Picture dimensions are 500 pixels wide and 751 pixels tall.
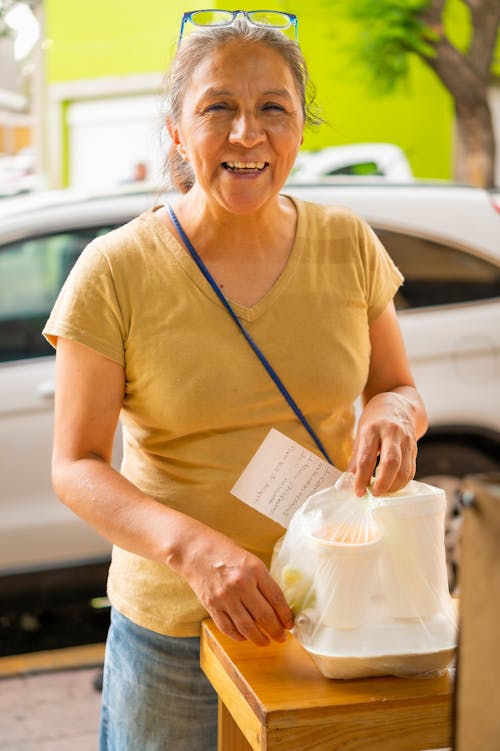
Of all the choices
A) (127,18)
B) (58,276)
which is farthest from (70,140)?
(58,276)

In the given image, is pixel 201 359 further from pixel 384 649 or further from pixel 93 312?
pixel 384 649

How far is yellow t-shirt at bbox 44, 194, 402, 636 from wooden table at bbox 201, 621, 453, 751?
0.90 feet

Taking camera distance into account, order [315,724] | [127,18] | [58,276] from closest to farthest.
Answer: [315,724] < [58,276] < [127,18]

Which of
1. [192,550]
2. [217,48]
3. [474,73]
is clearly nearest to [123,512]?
[192,550]

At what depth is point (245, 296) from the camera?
171cm

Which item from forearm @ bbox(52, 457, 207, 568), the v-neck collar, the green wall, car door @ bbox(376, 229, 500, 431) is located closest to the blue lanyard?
the v-neck collar

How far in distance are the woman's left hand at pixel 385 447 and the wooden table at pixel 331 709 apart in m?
0.25

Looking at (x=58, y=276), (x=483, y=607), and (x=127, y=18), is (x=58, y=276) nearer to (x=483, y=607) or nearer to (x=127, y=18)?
(x=483, y=607)

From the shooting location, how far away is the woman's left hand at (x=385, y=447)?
58.7 inches

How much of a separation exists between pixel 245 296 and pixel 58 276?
247 centimetres

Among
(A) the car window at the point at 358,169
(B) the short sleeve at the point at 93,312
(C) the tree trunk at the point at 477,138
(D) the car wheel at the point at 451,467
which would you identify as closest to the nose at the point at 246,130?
(B) the short sleeve at the point at 93,312

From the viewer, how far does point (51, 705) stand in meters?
3.79

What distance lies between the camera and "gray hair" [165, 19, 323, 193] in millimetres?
1670

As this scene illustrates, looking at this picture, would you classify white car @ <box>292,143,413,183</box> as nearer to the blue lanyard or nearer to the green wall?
the green wall
